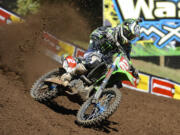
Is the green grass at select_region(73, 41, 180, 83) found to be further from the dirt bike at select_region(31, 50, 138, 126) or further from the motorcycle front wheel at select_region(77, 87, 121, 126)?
the motorcycle front wheel at select_region(77, 87, 121, 126)

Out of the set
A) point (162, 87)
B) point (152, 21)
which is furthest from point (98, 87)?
point (152, 21)

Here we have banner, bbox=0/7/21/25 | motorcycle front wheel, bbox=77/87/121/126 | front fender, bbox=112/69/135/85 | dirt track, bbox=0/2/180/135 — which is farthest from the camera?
banner, bbox=0/7/21/25

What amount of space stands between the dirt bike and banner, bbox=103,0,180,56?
22.3ft

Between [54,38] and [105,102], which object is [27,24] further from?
[105,102]

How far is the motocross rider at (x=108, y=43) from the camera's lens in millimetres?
5523

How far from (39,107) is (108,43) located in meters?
2.03

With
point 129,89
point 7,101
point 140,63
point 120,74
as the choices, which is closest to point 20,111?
point 7,101

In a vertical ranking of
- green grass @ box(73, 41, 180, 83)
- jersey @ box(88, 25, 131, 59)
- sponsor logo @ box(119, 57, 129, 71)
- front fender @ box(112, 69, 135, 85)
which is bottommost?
green grass @ box(73, 41, 180, 83)

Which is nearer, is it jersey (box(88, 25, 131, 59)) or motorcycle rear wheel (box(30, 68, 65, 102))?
jersey (box(88, 25, 131, 59))

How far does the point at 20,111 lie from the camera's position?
501 cm

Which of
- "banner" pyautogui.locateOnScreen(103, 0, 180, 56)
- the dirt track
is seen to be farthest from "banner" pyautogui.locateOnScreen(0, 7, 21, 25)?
"banner" pyautogui.locateOnScreen(103, 0, 180, 56)

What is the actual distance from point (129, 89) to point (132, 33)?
4.78 meters

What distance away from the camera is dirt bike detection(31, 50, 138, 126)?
523 centimetres

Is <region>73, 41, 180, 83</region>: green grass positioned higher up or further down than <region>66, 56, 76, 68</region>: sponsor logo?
further down
